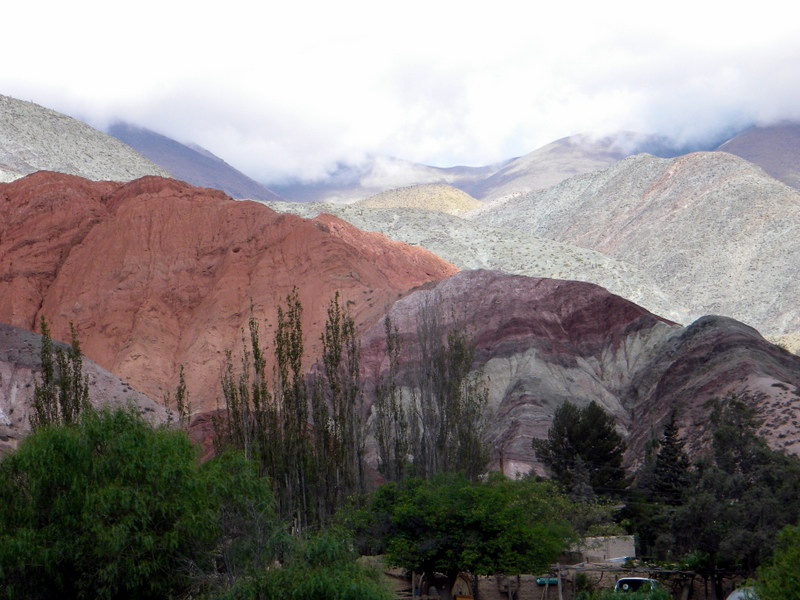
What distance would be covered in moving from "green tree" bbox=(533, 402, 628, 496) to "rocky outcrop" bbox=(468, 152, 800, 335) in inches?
1942

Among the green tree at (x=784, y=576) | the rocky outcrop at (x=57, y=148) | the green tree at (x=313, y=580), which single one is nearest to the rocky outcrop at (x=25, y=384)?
the green tree at (x=313, y=580)

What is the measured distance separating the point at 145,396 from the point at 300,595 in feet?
154

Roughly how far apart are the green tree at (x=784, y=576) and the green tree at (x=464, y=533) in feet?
29.8

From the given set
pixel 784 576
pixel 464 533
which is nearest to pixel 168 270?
pixel 464 533

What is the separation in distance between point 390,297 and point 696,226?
227 feet

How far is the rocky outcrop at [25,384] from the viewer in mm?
58781

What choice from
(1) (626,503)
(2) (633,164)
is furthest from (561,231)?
(1) (626,503)

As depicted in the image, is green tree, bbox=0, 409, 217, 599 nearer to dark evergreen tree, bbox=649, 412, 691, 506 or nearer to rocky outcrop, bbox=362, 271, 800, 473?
dark evergreen tree, bbox=649, 412, 691, 506

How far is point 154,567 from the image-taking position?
22.6 metres

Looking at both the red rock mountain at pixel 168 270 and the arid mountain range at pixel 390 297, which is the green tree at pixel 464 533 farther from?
the red rock mountain at pixel 168 270

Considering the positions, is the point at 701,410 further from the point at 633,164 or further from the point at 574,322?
the point at 633,164

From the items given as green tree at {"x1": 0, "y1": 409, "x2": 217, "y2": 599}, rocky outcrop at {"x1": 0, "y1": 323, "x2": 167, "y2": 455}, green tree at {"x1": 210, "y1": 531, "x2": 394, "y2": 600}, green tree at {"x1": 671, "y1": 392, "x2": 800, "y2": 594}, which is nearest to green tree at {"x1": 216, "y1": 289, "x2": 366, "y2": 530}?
green tree at {"x1": 671, "y1": 392, "x2": 800, "y2": 594}

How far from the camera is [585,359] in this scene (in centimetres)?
7256

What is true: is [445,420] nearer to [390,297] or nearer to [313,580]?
[313,580]
